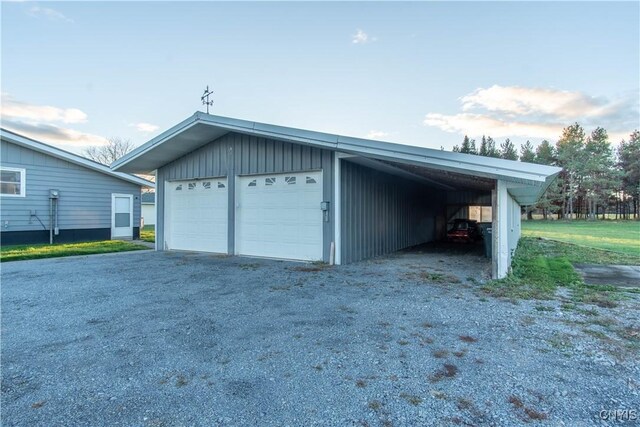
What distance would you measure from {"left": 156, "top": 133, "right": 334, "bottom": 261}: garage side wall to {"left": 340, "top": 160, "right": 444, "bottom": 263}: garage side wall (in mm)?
460

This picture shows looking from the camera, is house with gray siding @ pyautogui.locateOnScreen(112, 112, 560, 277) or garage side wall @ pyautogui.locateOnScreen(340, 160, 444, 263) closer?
house with gray siding @ pyautogui.locateOnScreen(112, 112, 560, 277)

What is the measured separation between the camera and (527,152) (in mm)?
43719

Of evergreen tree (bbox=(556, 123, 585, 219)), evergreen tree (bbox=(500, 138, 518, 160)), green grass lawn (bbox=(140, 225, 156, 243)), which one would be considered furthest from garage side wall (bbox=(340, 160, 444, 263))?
evergreen tree (bbox=(500, 138, 518, 160))

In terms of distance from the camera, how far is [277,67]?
34.6 feet

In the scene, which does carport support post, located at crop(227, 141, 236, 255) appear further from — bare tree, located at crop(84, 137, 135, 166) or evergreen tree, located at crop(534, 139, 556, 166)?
evergreen tree, located at crop(534, 139, 556, 166)

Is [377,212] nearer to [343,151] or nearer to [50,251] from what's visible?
[343,151]

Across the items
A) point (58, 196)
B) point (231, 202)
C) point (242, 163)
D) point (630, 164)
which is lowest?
point (231, 202)

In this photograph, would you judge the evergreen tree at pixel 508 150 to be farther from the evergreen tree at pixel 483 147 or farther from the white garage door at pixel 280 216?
the white garage door at pixel 280 216

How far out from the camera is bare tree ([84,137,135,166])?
33750mm

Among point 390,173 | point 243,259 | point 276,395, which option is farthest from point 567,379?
point 390,173

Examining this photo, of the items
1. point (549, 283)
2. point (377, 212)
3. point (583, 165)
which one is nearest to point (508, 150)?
point (583, 165)

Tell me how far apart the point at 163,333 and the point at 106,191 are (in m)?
12.7

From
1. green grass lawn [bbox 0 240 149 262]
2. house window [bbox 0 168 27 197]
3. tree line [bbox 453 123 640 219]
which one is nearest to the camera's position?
green grass lawn [bbox 0 240 149 262]

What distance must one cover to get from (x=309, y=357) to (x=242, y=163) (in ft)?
24.4
